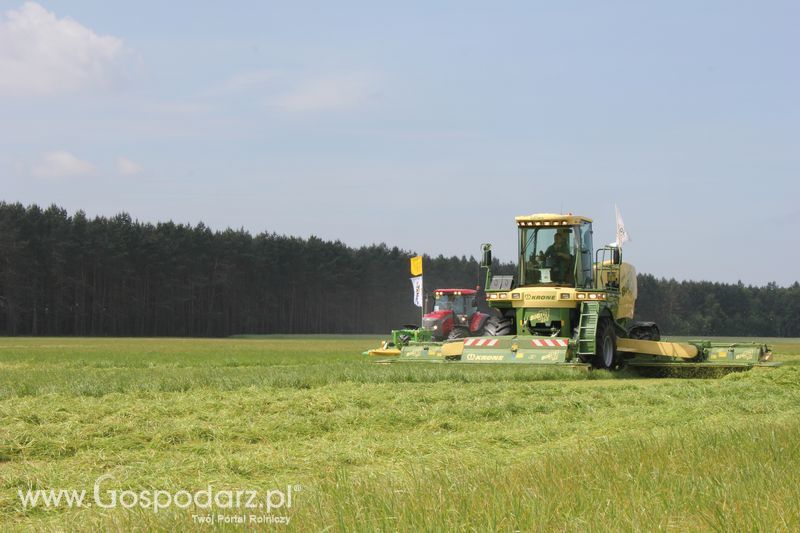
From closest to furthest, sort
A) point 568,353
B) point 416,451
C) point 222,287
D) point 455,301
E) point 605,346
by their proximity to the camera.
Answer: point 416,451 → point 568,353 → point 605,346 → point 455,301 → point 222,287

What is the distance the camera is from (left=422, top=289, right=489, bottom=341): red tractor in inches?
1252

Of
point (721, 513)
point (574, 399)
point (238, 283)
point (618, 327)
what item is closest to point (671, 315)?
point (238, 283)

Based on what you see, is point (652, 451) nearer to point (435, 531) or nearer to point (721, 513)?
point (721, 513)

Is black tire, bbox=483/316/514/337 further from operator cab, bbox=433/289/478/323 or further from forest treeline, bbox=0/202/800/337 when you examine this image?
forest treeline, bbox=0/202/800/337

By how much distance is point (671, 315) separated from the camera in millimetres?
110250

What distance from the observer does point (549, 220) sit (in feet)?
66.7

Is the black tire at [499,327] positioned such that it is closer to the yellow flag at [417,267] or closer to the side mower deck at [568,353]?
the side mower deck at [568,353]

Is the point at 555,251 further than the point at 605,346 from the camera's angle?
Yes

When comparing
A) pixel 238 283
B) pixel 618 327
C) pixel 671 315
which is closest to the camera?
pixel 618 327

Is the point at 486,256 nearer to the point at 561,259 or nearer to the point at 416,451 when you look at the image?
the point at 561,259

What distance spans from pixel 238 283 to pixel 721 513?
84.3m

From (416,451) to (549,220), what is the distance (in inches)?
514

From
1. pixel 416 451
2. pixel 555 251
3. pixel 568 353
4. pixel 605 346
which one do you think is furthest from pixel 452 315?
pixel 416 451

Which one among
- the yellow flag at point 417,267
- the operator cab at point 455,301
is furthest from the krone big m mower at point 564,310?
the yellow flag at point 417,267
